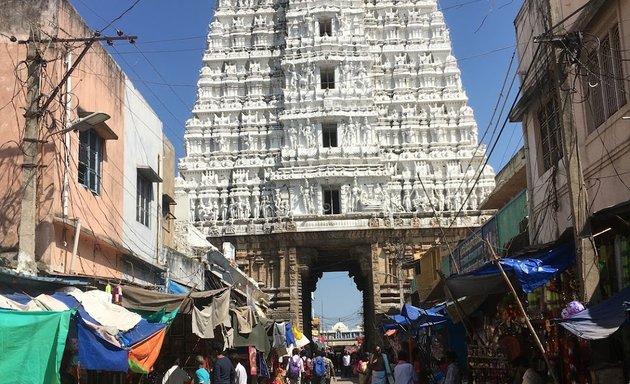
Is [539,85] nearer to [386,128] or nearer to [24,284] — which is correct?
[24,284]

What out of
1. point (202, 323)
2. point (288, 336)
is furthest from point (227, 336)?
point (288, 336)

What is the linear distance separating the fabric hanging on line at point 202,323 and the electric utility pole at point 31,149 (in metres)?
2.67

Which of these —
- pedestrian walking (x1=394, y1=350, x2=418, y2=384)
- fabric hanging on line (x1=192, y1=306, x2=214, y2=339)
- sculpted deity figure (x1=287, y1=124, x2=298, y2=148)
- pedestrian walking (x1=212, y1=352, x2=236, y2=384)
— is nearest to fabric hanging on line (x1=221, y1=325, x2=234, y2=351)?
fabric hanging on line (x1=192, y1=306, x2=214, y2=339)

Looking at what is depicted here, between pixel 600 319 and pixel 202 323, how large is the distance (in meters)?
6.93

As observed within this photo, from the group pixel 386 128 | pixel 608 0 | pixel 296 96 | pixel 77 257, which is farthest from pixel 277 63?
pixel 608 0

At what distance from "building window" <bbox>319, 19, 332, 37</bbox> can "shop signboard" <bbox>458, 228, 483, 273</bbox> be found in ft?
91.1

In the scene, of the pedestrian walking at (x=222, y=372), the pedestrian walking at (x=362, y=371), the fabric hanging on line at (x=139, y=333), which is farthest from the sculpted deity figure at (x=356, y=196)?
the fabric hanging on line at (x=139, y=333)

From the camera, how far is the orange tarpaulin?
988 cm

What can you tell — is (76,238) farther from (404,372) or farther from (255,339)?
(404,372)

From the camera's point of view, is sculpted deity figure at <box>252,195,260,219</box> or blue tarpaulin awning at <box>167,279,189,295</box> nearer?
blue tarpaulin awning at <box>167,279,189,295</box>

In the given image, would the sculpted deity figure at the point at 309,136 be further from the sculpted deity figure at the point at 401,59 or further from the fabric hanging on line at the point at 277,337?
the fabric hanging on line at the point at 277,337

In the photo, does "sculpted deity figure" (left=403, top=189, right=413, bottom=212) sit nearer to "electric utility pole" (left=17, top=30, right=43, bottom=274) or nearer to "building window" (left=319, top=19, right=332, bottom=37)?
"building window" (left=319, top=19, right=332, bottom=37)

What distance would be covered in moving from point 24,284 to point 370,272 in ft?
94.0

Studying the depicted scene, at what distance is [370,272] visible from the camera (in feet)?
124
